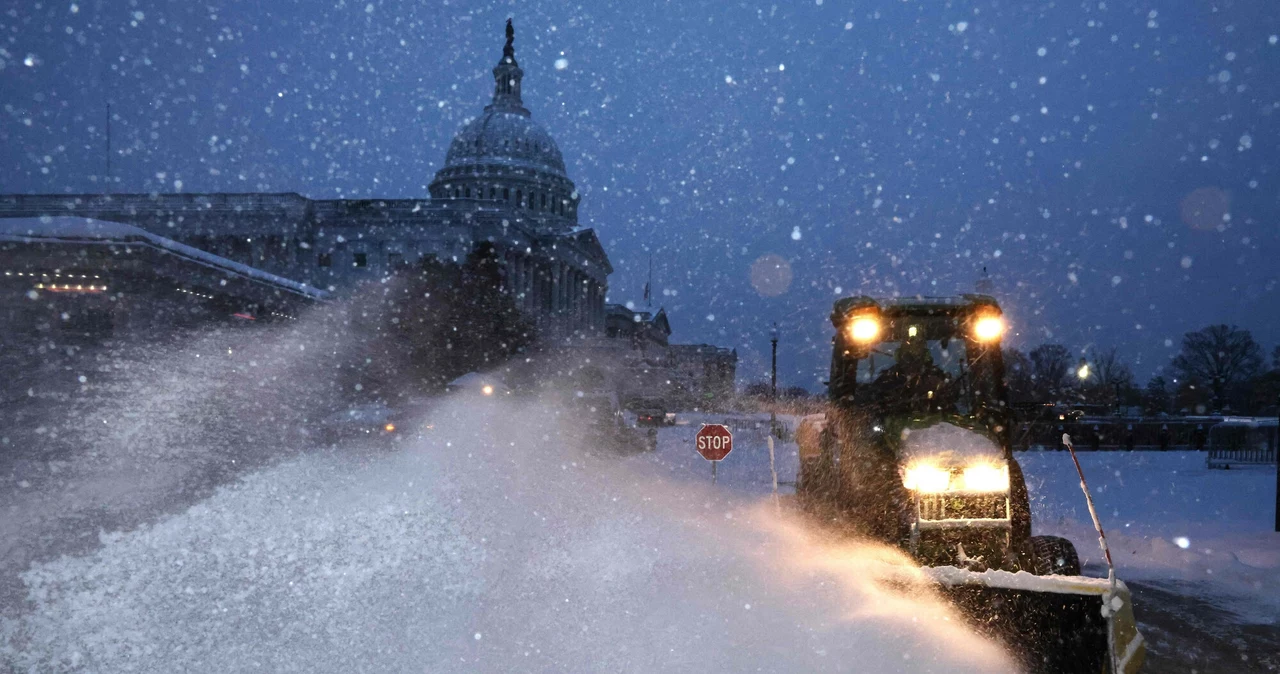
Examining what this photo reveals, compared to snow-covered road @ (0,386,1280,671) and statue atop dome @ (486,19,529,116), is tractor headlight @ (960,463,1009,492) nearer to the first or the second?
snow-covered road @ (0,386,1280,671)

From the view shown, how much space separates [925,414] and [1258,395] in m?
81.8

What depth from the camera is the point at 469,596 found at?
695cm

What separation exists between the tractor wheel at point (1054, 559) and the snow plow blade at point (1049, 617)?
943 millimetres

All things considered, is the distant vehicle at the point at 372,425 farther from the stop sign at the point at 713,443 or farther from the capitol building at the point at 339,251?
the capitol building at the point at 339,251

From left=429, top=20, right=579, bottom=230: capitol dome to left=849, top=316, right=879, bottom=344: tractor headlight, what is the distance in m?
86.7

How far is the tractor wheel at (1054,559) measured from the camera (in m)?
6.67

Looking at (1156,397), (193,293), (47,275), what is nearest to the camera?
(47,275)

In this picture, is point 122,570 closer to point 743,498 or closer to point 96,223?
point 743,498

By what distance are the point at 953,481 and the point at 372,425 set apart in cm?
1531

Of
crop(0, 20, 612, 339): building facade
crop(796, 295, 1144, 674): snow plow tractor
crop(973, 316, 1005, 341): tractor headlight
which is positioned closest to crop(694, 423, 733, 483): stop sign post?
crop(796, 295, 1144, 674): snow plow tractor

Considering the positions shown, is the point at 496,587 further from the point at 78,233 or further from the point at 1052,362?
the point at 1052,362

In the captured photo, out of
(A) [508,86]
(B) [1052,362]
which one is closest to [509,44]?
(A) [508,86]

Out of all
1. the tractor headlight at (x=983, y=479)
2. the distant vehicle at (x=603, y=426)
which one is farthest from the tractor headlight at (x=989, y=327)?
the distant vehicle at (x=603, y=426)

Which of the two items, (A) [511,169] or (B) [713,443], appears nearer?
(B) [713,443]
